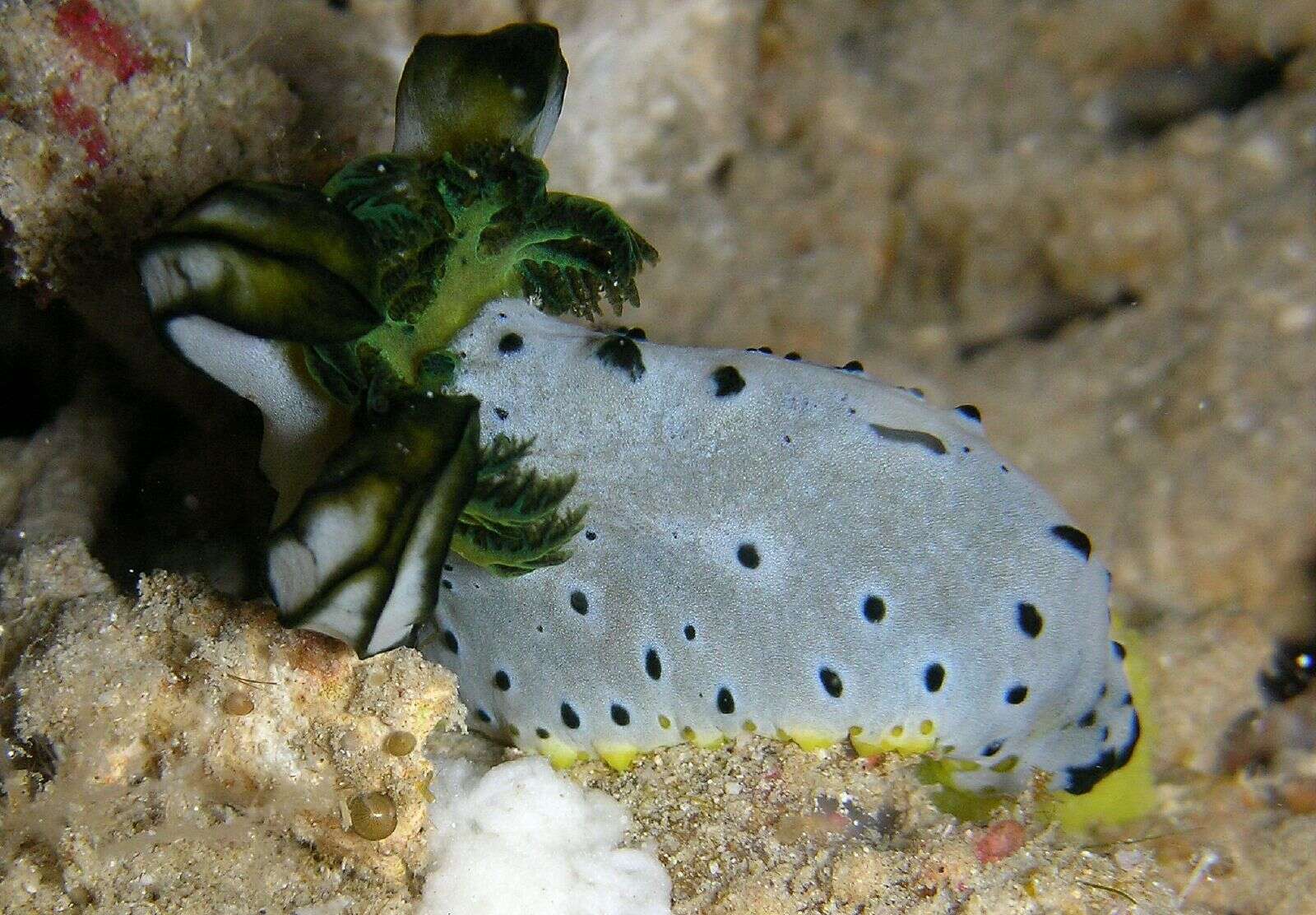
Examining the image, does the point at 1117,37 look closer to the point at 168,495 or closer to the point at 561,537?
the point at 561,537

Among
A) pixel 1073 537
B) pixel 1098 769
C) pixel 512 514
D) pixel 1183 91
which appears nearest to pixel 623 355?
pixel 512 514

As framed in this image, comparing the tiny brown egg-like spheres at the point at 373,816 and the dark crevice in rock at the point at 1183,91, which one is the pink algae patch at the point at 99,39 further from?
the dark crevice in rock at the point at 1183,91

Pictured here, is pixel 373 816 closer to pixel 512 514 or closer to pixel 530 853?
pixel 530 853

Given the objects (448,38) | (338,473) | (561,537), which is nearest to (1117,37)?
(448,38)

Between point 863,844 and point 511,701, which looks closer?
point 863,844

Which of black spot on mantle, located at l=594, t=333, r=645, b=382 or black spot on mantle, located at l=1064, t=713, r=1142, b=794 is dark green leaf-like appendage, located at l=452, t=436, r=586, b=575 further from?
black spot on mantle, located at l=1064, t=713, r=1142, b=794
